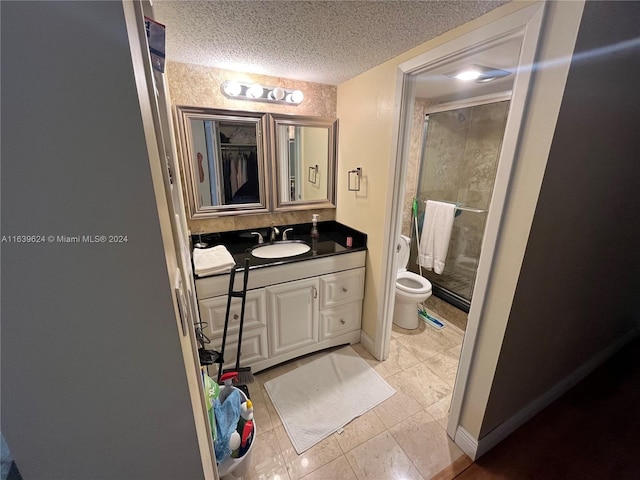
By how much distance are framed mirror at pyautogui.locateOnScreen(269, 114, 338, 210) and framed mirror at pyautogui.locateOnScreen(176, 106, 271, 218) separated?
116mm

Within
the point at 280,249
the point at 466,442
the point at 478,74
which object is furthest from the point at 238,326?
the point at 478,74

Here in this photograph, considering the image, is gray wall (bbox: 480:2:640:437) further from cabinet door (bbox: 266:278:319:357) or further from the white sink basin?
the white sink basin

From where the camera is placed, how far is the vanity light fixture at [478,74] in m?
1.61

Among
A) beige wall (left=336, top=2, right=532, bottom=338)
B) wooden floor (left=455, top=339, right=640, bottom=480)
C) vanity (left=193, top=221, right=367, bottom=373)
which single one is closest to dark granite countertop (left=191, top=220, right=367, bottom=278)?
vanity (left=193, top=221, right=367, bottom=373)

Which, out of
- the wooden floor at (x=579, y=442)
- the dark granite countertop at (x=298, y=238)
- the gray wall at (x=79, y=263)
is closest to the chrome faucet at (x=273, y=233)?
the dark granite countertop at (x=298, y=238)

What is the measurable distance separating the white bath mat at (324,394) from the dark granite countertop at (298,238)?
0.83 m

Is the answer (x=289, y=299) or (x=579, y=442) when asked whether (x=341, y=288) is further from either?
(x=579, y=442)

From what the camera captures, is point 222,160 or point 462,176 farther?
point 462,176

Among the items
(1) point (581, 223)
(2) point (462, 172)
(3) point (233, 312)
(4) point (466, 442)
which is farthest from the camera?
(2) point (462, 172)

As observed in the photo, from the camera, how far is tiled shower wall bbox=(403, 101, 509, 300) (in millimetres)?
2367

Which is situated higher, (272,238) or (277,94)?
(277,94)

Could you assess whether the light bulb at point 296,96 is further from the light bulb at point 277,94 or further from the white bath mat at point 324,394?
the white bath mat at point 324,394

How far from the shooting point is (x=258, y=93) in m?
1.71

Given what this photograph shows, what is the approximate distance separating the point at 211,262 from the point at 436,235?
222cm
